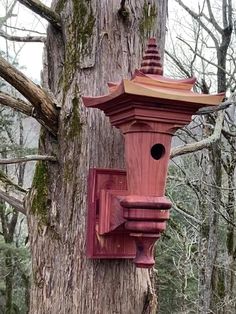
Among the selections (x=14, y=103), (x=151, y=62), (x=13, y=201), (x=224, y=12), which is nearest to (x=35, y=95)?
(x=14, y=103)

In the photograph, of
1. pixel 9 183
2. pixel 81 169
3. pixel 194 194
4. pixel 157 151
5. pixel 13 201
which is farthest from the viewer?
pixel 194 194

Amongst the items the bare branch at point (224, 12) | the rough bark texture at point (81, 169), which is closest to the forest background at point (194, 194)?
the bare branch at point (224, 12)

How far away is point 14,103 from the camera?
54.4 inches

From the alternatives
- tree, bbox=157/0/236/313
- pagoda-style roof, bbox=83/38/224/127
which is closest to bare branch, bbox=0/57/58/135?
pagoda-style roof, bbox=83/38/224/127

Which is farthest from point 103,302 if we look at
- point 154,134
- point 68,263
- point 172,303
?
point 172,303

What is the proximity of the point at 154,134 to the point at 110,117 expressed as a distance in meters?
0.13

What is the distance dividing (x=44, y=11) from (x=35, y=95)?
0.93ft

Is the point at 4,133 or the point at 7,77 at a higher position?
the point at 4,133

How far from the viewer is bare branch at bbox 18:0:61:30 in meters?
1.42

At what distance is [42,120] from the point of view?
1409 millimetres

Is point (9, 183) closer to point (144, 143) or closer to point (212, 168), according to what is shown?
point (144, 143)

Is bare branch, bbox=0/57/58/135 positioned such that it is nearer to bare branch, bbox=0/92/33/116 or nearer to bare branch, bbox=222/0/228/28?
bare branch, bbox=0/92/33/116

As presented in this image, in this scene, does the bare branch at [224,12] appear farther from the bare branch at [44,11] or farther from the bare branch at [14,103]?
the bare branch at [14,103]

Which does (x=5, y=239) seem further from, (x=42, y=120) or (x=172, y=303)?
(x=42, y=120)
